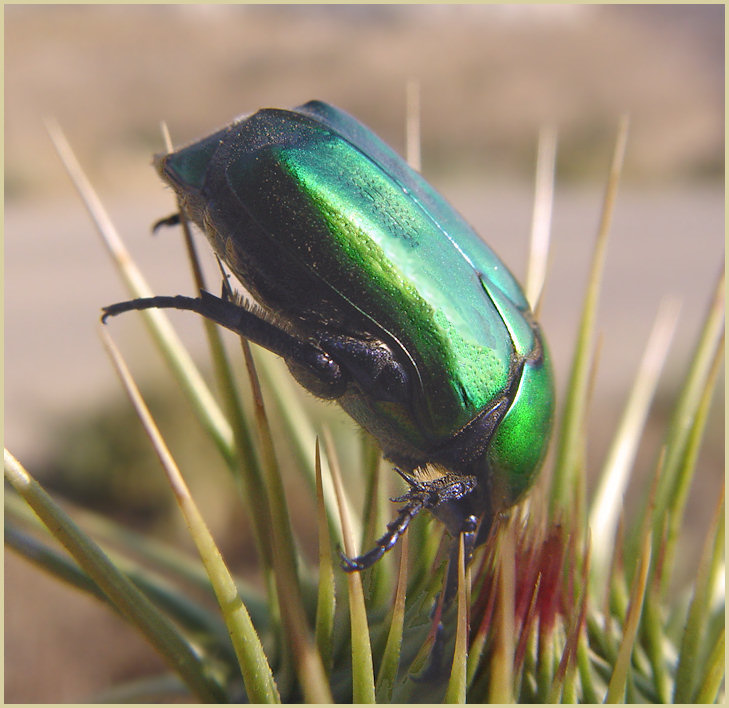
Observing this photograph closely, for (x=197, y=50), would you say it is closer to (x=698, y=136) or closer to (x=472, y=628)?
(x=698, y=136)

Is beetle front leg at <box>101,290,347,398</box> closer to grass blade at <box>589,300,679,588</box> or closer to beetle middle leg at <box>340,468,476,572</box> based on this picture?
beetle middle leg at <box>340,468,476,572</box>

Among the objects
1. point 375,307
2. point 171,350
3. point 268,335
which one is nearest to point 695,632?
point 375,307

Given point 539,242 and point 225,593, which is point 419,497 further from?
point 539,242

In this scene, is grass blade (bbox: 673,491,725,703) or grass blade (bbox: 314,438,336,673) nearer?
grass blade (bbox: 314,438,336,673)

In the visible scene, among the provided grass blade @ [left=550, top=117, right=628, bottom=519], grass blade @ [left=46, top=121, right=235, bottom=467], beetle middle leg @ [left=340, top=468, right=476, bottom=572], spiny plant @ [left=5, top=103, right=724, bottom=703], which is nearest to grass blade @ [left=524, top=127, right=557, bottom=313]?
spiny plant @ [left=5, top=103, right=724, bottom=703]

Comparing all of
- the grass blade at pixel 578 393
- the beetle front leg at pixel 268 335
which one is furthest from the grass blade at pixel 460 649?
the grass blade at pixel 578 393

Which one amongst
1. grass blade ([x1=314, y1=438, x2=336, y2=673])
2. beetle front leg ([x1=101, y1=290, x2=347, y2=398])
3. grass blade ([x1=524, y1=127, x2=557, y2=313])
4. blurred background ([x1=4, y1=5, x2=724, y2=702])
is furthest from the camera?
blurred background ([x1=4, y1=5, x2=724, y2=702])

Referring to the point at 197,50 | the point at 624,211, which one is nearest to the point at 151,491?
the point at 624,211

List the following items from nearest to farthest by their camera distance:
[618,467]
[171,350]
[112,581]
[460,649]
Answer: [460,649], [112,581], [171,350], [618,467]
